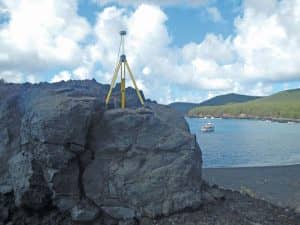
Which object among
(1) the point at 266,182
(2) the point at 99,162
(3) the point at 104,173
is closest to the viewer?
(3) the point at 104,173

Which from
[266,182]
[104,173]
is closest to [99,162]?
[104,173]

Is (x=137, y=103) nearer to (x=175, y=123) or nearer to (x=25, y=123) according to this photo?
(x=175, y=123)

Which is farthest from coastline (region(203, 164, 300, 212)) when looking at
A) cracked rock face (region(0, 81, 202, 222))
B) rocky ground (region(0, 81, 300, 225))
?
cracked rock face (region(0, 81, 202, 222))

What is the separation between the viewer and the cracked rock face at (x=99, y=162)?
12930 mm

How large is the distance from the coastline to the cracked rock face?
9009mm

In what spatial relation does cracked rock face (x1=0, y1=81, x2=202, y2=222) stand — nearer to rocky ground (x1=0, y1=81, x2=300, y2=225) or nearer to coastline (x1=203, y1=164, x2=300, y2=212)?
rocky ground (x1=0, y1=81, x2=300, y2=225)

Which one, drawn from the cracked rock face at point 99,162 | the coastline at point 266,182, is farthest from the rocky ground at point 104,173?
the coastline at point 266,182

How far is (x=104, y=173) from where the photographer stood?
1375 centimetres

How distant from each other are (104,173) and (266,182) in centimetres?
1758

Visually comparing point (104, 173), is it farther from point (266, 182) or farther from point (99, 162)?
point (266, 182)

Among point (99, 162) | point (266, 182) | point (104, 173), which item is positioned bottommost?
point (266, 182)

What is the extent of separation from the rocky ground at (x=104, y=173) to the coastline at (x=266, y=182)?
25.5 ft

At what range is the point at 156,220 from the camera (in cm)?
1312

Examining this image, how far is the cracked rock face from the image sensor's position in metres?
12.9
